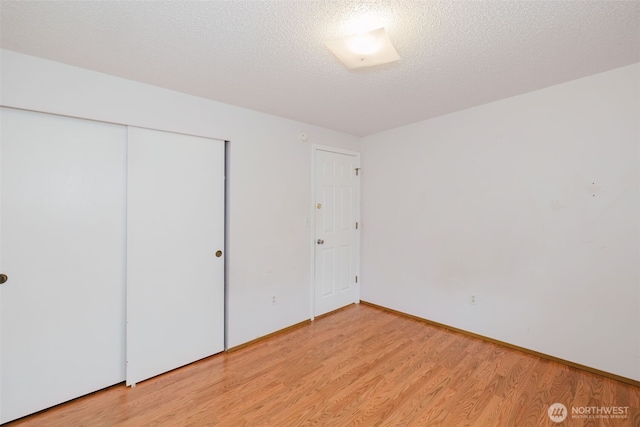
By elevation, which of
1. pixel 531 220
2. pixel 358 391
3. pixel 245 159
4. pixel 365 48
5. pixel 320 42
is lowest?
pixel 358 391

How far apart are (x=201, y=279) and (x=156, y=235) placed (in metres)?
0.54

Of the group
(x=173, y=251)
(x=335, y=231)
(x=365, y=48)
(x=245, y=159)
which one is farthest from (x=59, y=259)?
(x=335, y=231)

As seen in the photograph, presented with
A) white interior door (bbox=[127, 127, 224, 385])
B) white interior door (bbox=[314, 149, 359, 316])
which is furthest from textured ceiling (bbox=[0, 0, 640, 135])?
white interior door (bbox=[314, 149, 359, 316])

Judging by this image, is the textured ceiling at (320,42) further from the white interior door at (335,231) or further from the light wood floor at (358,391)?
the light wood floor at (358,391)

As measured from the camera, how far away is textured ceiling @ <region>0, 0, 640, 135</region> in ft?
4.52

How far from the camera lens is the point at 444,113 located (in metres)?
2.96

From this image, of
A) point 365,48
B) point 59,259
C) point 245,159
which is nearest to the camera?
point 365,48

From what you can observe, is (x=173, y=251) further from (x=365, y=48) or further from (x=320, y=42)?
(x=365, y=48)

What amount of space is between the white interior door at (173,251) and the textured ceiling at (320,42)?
Result: 55cm

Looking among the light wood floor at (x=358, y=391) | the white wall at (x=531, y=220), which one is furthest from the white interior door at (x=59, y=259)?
the white wall at (x=531, y=220)

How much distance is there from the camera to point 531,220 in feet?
8.09

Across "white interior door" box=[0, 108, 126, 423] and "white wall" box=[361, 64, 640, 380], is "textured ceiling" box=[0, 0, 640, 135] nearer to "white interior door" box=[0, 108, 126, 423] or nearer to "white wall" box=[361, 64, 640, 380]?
"white wall" box=[361, 64, 640, 380]

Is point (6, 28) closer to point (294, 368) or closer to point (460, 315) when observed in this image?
point (294, 368)

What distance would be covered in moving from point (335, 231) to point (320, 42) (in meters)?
2.33
